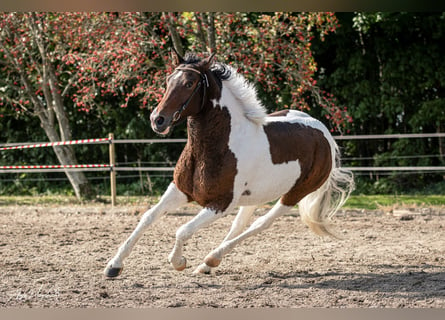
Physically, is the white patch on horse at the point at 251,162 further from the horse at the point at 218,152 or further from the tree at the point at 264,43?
the tree at the point at 264,43

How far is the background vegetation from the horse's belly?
4.36 meters

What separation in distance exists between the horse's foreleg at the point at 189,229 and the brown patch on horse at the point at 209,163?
6cm

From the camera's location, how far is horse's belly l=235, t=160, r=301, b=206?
4.78m

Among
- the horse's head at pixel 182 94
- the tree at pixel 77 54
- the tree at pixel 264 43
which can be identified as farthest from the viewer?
the tree at pixel 77 54

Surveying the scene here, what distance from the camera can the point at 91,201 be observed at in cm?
1095

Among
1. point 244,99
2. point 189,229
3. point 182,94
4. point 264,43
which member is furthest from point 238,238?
point 264,43

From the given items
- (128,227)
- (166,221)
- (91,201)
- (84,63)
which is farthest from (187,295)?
(91,201)

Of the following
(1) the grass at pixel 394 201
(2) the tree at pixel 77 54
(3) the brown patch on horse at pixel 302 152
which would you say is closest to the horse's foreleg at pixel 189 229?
(3) the brown patch on horse at pixel 302 152

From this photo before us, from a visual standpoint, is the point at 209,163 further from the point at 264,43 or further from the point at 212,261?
the point at 264,43

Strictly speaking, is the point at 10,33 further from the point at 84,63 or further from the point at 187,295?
the point at 187,295

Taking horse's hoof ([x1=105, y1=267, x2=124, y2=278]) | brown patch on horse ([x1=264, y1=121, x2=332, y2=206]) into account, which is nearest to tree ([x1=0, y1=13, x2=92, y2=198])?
brown patch on horse ([x1=264, y1=121, x2=332, y2=206])

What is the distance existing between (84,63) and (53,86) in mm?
1849

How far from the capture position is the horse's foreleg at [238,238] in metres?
4.88

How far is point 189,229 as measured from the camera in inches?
178
